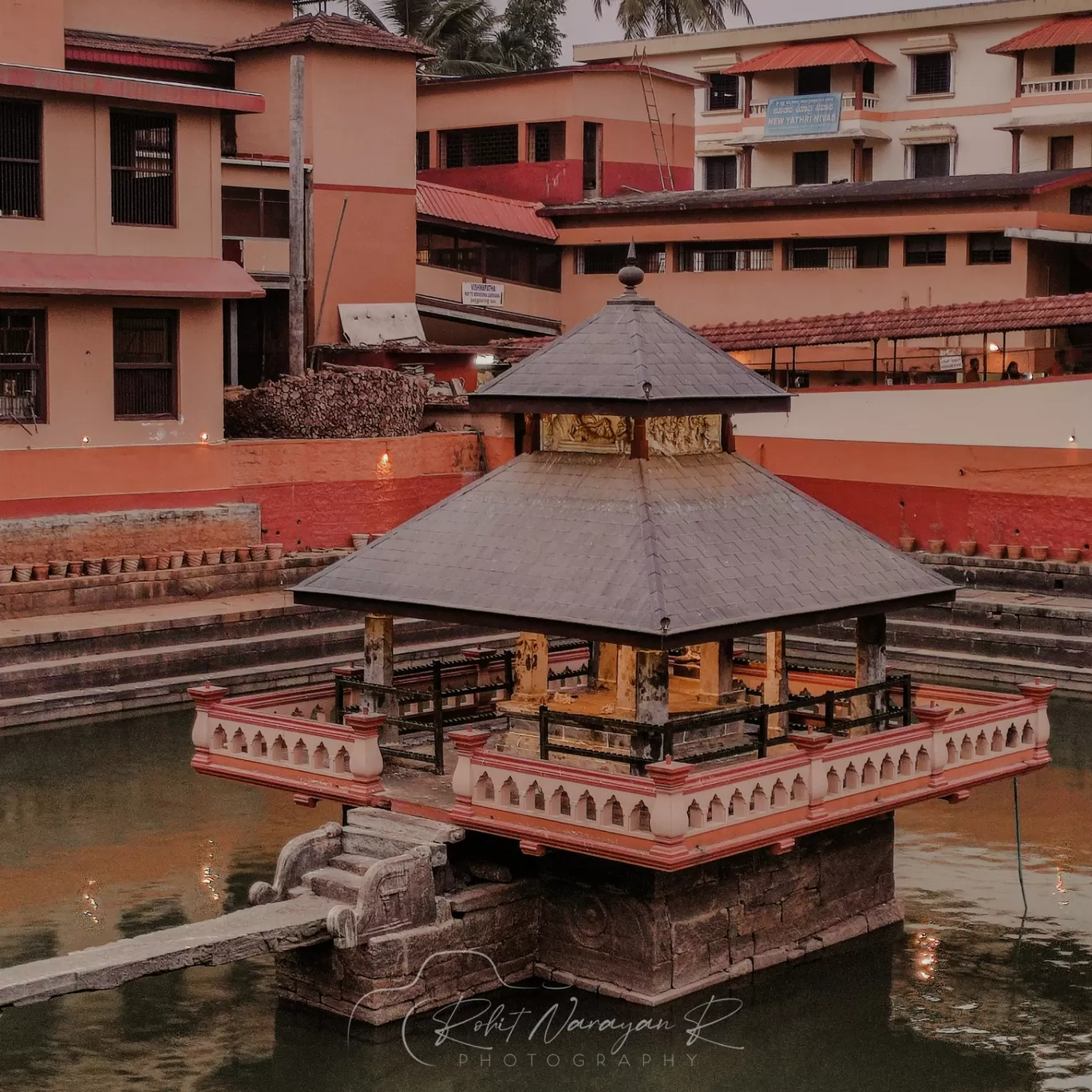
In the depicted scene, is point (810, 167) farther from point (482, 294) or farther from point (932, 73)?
point (482, 294)

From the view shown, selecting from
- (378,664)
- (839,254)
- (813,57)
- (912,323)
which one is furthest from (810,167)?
(378,664)

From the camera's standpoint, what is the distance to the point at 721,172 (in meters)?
57.5

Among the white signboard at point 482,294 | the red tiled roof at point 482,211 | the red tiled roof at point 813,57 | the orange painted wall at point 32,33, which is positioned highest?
the red tiled roof at point 813,57

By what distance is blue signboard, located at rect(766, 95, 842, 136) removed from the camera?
5234 centimetres

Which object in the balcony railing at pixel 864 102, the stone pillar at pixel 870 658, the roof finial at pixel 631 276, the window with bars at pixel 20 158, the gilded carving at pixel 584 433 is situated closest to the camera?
the gilded carving at pixel 584 433

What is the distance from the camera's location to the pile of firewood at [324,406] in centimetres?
3481

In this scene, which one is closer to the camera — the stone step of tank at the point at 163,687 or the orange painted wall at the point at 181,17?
the stone step of tank at the point at 163,687

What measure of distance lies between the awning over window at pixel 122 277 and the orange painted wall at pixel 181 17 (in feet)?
27.0

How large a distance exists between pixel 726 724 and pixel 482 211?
92.3ft

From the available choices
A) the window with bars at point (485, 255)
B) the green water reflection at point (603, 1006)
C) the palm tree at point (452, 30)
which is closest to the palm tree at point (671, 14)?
the palm tree at point (452, 30)

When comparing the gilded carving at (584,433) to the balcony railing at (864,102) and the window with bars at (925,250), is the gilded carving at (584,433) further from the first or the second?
the balcony railing at (864,102)

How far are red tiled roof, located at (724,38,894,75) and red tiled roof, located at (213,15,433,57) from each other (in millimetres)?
15189

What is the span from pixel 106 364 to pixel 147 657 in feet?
19.7

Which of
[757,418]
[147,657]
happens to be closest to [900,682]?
[147,657]
